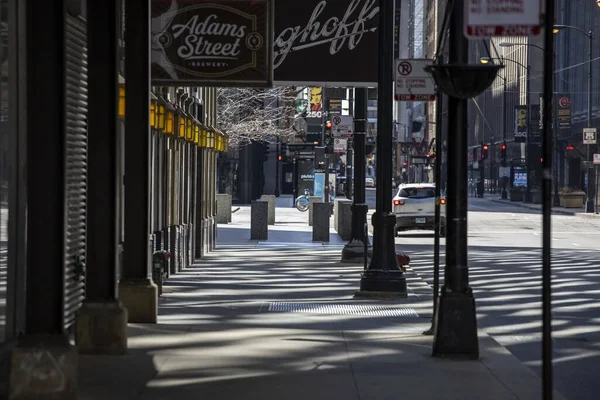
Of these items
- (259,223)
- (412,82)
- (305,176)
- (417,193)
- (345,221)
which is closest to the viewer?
(412,82)

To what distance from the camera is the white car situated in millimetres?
35969

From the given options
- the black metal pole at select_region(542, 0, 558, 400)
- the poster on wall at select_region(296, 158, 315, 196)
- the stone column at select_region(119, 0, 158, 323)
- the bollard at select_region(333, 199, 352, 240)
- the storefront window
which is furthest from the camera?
the poster on wall at select_region(296, 158, 315, 196)

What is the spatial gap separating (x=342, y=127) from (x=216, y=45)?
58.2 ft

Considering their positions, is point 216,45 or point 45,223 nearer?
point 45,223

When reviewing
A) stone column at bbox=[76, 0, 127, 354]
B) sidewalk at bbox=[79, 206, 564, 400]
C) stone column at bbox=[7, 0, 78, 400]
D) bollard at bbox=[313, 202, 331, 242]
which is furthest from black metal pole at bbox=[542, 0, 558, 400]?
bollard at bbox=[313, 202, 331, 242]

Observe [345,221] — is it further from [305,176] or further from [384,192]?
[305,176]

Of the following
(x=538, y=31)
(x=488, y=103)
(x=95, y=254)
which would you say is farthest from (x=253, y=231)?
(x=488, y=103)

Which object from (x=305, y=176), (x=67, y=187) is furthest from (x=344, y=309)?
(x=305, y=176)

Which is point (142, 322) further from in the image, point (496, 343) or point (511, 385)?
point (511, 385)

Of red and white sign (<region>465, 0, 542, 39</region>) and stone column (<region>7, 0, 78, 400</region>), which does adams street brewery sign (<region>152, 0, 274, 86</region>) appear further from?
red and white sign (<region>465, 0, 542, 39</region>)

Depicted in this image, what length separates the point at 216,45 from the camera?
56.7 ft

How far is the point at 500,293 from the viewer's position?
1884 centimetres

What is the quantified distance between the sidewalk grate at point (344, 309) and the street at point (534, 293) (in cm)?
104

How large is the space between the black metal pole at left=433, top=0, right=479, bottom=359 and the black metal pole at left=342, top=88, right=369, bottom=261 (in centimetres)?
1275
